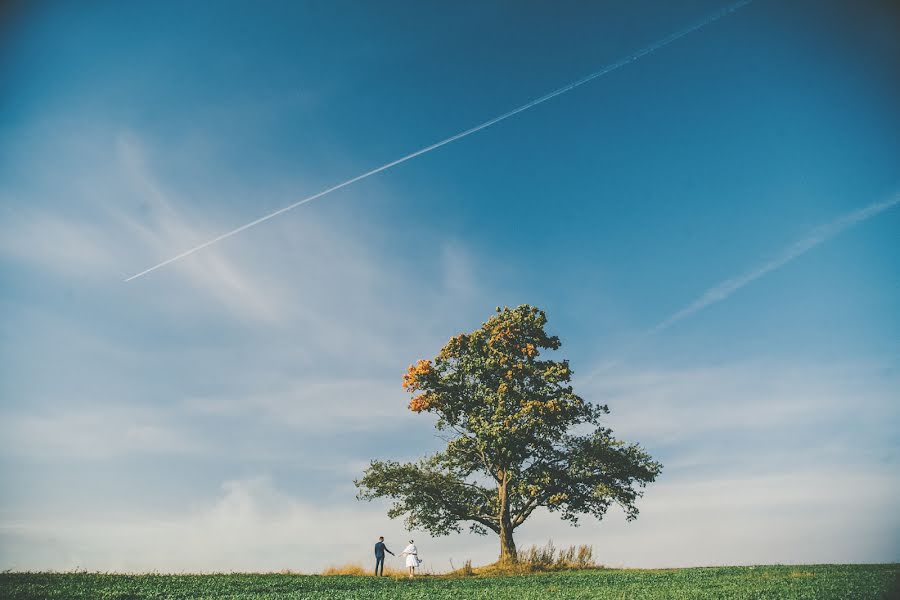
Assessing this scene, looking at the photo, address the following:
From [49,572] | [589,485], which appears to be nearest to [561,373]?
[589,485]

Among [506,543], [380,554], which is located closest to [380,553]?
[380,554]

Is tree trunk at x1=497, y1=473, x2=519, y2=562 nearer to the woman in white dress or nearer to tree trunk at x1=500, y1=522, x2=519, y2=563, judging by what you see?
tree trunk at x1=500, y1=522, x2=519, y2=563

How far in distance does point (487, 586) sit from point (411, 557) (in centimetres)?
946

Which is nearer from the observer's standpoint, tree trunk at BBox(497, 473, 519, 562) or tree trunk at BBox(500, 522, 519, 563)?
A: tree trunk at BBox(500, 522, 519, 563)

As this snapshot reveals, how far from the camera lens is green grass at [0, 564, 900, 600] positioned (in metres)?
19.9

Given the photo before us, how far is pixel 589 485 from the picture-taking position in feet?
124

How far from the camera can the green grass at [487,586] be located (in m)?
19.9

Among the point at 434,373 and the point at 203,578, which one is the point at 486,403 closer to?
the point at 434,373

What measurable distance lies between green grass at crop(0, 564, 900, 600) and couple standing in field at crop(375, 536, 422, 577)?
3.62 metres

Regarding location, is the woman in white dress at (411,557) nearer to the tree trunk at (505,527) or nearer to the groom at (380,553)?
the groom at (380,553)

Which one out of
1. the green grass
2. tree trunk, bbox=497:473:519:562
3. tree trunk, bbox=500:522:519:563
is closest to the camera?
the green grass

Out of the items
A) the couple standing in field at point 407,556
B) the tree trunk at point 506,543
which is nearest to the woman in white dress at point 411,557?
the couple standing in field at point 407,556

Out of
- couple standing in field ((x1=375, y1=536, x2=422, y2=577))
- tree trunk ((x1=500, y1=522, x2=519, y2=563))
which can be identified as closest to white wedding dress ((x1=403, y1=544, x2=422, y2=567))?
couple standing in field ((x1=375, y1=536, x2=422, y2=577))

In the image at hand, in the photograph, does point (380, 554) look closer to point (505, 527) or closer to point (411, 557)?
point (411, 557)
